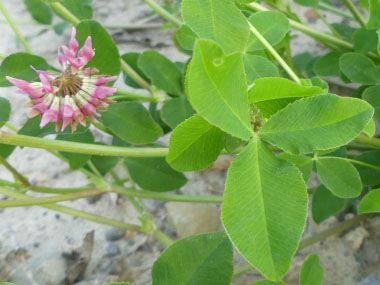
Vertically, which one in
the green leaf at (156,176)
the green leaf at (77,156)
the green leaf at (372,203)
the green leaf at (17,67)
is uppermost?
the green leaf at (17,67)

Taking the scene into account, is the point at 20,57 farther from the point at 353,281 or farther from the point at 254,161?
the point at 353,281

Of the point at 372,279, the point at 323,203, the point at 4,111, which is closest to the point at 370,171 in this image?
the point at 323,203

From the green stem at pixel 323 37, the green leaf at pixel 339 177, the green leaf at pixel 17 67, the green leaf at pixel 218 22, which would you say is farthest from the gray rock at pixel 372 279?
the green leaf at pixel 17 67

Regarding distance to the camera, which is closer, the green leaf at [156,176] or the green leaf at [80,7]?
the green leaf at [156,176]

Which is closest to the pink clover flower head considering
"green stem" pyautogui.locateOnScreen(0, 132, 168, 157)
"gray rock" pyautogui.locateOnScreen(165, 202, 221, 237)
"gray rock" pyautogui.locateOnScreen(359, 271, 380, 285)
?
"green stem" pyautogui.locateOnScreen(0, 132, 168, 157)

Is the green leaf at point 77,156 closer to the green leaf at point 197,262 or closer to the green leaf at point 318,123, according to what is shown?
the green leaf at point 197,262

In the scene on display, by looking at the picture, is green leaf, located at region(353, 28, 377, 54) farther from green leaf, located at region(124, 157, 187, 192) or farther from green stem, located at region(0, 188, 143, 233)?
green stem, located at region(0, 188, 143, 233)

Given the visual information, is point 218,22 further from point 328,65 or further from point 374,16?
point 328,65
